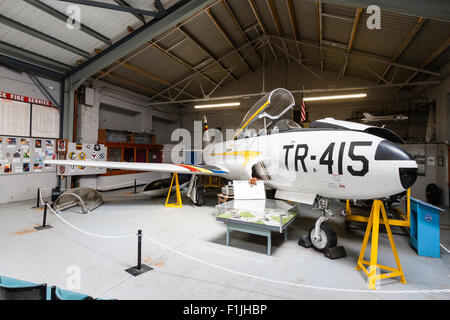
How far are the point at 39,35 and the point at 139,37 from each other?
3.00 m

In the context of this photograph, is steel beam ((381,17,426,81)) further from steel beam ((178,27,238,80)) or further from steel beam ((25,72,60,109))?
steel beam ((25,72,60,109))

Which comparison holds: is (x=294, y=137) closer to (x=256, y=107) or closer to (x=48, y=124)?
(x=256, y=107)

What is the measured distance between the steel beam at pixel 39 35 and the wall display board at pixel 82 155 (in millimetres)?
3617

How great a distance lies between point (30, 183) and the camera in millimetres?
7898

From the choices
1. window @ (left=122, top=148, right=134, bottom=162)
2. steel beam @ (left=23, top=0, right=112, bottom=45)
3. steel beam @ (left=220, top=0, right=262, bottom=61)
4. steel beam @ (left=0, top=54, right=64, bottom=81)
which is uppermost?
steel beam @ (left=220, top=0, right=262, bottom=61)

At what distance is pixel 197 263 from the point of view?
3279mm

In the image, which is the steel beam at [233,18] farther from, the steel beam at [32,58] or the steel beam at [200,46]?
the steel beam at [32,58]

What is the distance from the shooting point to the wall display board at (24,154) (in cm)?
720

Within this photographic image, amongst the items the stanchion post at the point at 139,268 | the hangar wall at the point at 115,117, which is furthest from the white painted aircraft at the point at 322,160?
the hangar wall at the point at 115,117

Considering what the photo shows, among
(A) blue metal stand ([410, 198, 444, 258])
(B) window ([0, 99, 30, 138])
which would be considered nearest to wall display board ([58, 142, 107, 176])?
(B) window ([0, 99, 30, 138])

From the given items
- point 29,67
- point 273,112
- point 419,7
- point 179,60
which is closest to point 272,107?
point 273,112

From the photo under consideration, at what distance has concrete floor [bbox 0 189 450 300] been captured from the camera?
2580mm

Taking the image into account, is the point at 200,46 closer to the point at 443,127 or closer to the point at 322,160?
the point at 322,160

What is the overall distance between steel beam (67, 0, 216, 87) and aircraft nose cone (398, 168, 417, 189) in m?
7.32
